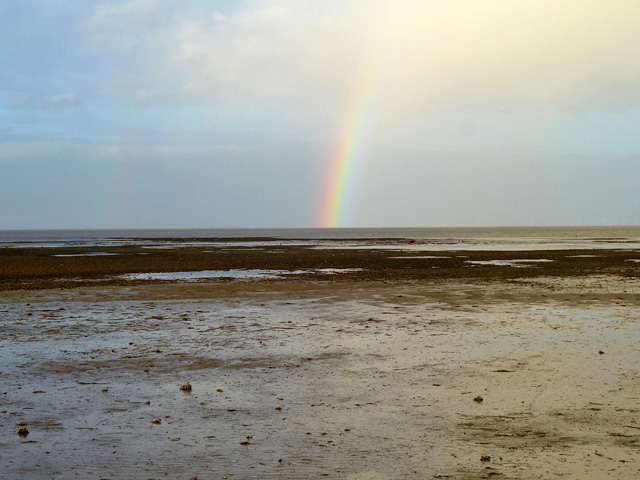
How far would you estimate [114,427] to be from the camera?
918 cm

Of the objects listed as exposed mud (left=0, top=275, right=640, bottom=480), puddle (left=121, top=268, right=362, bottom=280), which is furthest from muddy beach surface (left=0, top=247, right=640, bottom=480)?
puddle (left=121, top=268, right=362, bottom=280)

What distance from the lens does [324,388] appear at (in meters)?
11.3

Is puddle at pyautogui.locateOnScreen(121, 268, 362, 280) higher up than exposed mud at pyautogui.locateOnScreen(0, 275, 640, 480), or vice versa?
puddle at pyautogui.locateOnScreen(121, 268, 362, 280)

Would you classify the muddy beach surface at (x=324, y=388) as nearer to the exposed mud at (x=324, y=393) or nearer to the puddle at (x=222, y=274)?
the exposed mud at (x=324, y=393)

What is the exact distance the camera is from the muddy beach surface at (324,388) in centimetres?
776

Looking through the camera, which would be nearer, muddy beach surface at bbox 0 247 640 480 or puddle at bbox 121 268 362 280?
muddy beach surface at bbox 0 247 640 480

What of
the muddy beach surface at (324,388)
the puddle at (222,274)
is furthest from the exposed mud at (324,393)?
the puddle at (222,274)

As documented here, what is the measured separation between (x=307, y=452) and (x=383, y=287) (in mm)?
21973

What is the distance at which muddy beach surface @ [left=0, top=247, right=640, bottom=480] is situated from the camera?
7762 mm

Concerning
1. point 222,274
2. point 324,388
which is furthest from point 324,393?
point 222,274

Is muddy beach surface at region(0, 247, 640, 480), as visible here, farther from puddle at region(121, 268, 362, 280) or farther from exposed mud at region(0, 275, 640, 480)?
puddle at region(121, 268, 362, 280)

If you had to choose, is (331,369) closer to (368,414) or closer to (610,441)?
(368,414)

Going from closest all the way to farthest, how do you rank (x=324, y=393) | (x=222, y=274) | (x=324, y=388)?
(x=324, y=393), (x=324, y=388), (x=222, y=274)

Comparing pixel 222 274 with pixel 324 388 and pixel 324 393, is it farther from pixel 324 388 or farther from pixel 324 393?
pixel 324 393
